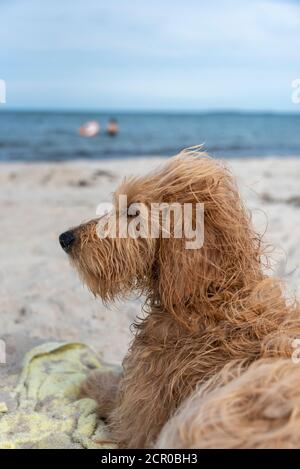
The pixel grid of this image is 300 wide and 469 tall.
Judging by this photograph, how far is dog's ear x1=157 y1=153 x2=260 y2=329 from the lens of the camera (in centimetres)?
309

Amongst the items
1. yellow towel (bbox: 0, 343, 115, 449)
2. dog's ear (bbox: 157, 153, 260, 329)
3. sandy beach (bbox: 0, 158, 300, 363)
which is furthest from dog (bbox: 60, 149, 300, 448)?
sandy beach (bbox: 0, 158, 300, 363)

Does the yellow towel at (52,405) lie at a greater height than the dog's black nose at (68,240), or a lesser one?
lesser

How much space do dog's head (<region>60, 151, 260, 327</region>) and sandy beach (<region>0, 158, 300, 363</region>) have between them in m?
0.62

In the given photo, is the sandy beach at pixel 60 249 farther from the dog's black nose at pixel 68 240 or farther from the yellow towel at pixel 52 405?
the dog's black nose at pixel 68 240

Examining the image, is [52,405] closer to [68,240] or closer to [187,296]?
[68,240]

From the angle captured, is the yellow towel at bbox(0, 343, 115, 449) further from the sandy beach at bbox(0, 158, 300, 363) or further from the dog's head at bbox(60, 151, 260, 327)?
the dog's head at bbox(60, 151, 260, 327)

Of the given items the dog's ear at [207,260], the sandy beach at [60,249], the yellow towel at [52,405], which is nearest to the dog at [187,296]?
the dog's ear at [207,260]

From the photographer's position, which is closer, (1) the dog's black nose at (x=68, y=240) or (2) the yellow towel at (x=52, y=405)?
(1) the dog's black nose at (x=68, y=240)

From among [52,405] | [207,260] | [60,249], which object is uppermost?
[207,260]

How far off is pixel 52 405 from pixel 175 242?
152 cm

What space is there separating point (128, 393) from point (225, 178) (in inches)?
48.9

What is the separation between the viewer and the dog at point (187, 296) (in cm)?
301

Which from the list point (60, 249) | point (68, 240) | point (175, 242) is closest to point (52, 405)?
point (68, 240)

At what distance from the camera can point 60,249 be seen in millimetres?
7945
